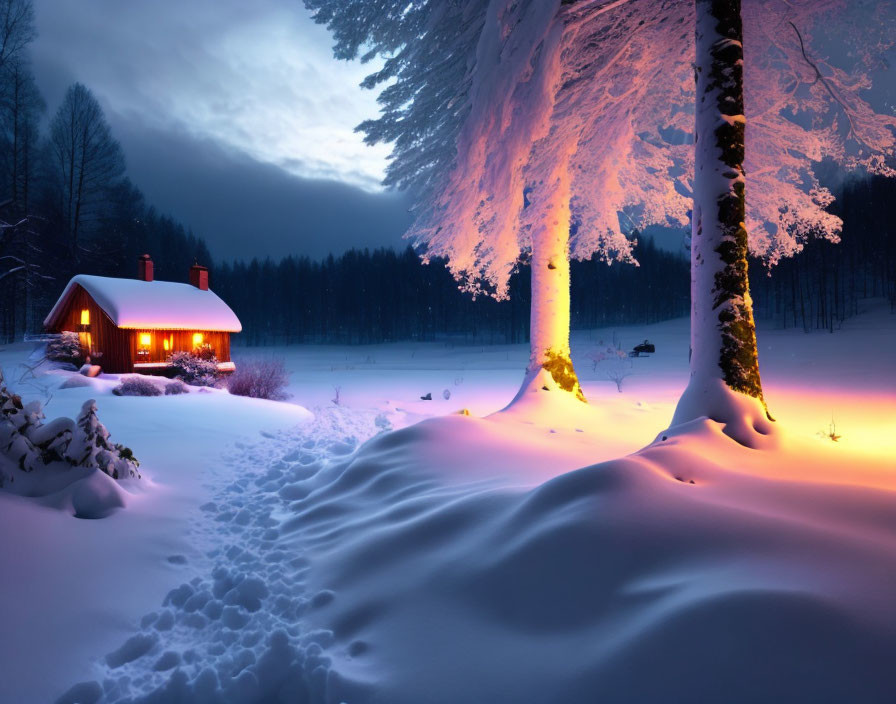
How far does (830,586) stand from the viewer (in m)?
1.63

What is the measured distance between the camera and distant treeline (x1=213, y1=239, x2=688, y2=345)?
64000 mm

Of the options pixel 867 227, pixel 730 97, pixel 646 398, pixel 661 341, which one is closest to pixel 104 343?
pixel 646 398

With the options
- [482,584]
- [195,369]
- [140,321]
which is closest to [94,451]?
[482,584]

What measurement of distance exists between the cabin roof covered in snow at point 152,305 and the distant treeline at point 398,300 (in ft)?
140

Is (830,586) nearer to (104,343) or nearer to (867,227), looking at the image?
(104,343)

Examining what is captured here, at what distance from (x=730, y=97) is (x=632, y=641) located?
5114mm

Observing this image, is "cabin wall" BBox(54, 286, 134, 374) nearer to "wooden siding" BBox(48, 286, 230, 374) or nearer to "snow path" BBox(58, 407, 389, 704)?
"wooden siding" BBox(48, 286, 230, 374)

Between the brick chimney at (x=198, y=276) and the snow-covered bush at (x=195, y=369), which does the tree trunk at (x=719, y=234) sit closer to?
the snow-covered bush at (x=195, y=369)

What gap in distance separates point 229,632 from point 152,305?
65.1 feet

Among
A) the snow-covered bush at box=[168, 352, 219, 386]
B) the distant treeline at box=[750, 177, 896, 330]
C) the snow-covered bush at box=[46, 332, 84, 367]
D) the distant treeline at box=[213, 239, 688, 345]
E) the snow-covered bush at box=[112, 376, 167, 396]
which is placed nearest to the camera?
the snow-covered bush at box=[112, 376, 167, 396]

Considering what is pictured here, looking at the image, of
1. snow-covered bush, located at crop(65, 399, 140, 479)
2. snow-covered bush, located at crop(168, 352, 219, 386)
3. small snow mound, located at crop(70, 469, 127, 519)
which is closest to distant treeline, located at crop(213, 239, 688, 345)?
snow-covered bush, located at crop(168, 352, 219, 386)

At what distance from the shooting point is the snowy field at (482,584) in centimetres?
151

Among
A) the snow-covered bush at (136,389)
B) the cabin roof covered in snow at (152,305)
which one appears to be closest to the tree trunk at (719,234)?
the snow-covered bush at (136,389)

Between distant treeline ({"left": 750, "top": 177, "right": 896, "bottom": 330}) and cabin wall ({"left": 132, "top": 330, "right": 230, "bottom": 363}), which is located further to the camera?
distant treeline ({"left": 750, "top": 177, "right": 896, "bottom": 330})
